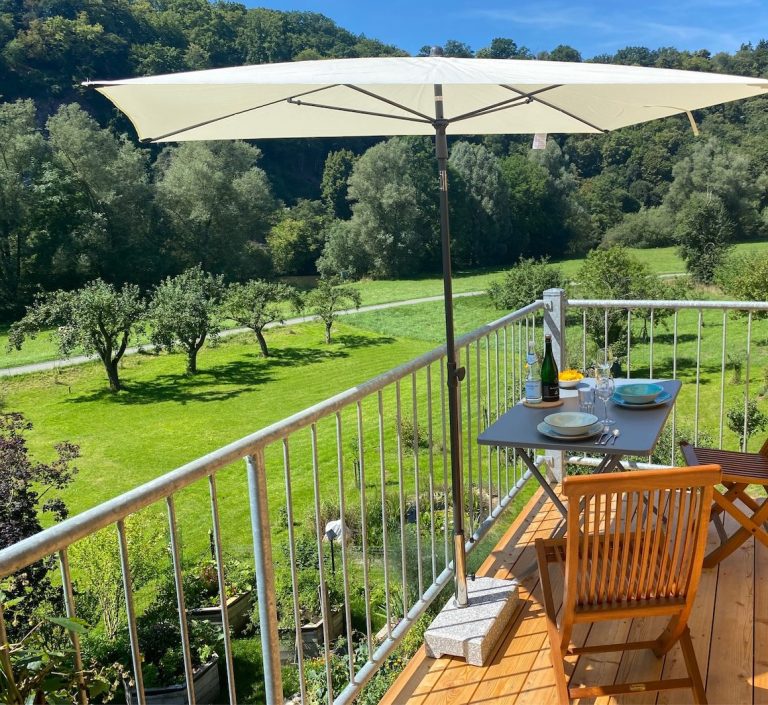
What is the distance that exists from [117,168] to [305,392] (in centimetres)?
1768

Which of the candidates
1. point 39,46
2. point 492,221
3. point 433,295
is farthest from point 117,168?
point 492,221

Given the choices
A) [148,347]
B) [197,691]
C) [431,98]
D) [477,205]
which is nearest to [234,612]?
[197,691]

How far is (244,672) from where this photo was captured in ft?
25.8

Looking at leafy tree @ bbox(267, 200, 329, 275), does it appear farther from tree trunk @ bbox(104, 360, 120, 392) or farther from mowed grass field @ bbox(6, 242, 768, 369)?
tree trunk @ bbox(104, 360, 120, 392)

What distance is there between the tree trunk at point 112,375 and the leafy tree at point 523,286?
49.9 feet

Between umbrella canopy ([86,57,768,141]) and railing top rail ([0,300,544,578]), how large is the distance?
780 millimetres

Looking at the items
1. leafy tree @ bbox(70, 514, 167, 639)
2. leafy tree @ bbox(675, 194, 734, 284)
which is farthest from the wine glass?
leafy tree @ bbox(675, 194, 734, 284)

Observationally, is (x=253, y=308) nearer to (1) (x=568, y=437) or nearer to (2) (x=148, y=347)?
(2) (x=148, y=347)

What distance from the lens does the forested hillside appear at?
106ft

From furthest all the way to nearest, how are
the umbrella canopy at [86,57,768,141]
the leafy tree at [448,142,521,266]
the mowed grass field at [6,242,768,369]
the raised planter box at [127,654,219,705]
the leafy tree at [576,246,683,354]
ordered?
the leafy tree at [448,142,521,266], the mowed grass field at [6,242,768,369], the leafy tree at [576,246,683,354], the raised planter box at [127,654,219,705], the umbrella canopy at [86,57,768,141]

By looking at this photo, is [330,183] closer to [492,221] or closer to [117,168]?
[492,221]

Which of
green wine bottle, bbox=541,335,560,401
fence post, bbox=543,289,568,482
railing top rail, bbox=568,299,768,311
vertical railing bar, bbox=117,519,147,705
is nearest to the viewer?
vertical railing bar, bbox=117,519,147,705

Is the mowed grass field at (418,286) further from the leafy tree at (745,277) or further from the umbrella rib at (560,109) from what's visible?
the umbrella rib at (560,109)

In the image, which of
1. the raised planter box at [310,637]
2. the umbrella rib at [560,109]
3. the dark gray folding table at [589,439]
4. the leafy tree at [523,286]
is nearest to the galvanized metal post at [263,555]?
the dark gray folding table at [589,439]
